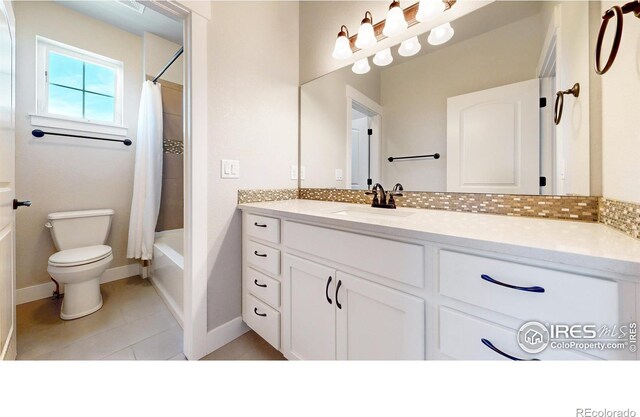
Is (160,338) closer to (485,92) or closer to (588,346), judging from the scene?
(588,346)

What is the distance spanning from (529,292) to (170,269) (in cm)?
218

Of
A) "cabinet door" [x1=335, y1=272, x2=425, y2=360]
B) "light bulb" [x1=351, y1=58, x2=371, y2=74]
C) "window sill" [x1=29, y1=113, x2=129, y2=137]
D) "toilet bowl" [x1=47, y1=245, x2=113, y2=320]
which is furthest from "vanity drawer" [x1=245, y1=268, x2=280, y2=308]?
"window sill" [x1=29, y1=113, x2=129, y2=137]

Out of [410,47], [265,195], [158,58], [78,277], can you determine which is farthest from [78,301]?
[410,47]

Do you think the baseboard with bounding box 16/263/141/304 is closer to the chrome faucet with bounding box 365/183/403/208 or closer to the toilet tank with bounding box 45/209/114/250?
the toilet tank with bounding box 45/209/114/250

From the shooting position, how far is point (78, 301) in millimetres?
1749

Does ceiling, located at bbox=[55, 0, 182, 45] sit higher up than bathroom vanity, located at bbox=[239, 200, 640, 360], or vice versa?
ceiling, located at bbox=[55, 0, 182, 45]

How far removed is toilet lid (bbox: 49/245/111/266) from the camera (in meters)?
1.69

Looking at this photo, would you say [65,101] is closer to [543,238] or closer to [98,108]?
[98,108]

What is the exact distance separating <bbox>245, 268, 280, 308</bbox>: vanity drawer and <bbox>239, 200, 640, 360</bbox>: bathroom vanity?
0.05ft

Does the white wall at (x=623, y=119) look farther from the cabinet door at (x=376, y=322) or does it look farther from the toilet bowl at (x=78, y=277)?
the toilet bowl at (x=78, y=277)

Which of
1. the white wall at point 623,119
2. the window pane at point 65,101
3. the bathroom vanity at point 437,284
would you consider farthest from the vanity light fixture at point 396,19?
the window pane at point 65,101

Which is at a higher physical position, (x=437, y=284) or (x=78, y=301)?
(x=437, y=284)

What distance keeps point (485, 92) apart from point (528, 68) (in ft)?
0.53

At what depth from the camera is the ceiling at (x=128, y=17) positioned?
6.76ft
